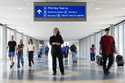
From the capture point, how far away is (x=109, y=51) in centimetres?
1106

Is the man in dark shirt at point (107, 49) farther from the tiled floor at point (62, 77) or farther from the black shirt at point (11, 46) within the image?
the black shirt at point (11, 46)

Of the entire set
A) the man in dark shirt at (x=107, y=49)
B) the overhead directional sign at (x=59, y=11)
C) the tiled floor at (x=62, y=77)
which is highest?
the overhead directional sign at (x=59, y=11)

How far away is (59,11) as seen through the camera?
12.6 metres

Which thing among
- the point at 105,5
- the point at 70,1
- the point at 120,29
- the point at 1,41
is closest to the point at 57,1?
the point at 70,1

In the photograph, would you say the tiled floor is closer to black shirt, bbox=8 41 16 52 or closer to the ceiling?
black shirt, bbox=8 41 16 52

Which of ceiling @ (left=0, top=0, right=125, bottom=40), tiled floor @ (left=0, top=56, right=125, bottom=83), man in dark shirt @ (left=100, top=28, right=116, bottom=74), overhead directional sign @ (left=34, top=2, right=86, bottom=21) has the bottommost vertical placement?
tiled floor @ (left=0, top=56, right=125, bottom=83)

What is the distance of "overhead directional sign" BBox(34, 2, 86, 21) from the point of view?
1255cm

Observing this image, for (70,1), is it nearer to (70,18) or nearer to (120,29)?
(70,18)

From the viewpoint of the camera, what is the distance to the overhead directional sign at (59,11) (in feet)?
41.2

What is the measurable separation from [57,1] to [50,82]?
5.48 meters

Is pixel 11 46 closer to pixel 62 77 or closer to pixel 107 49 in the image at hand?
pixel 107 49

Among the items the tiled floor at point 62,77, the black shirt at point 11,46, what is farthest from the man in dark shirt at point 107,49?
the black shirt at point 11,46

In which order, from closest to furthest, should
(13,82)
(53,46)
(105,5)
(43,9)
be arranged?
(13,82), (53,46), (43,9), (105,5)

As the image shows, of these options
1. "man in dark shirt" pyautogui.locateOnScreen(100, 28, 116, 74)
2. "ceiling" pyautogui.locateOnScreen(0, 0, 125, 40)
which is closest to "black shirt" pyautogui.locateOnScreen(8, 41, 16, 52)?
"ceiling" pyautogui.locateOnScreen(0, 0, 125, 40)
